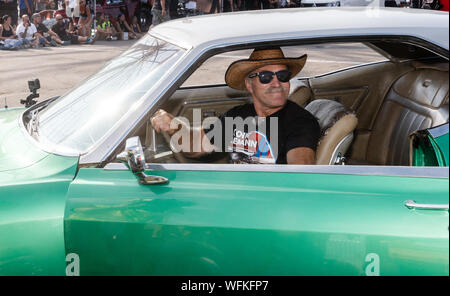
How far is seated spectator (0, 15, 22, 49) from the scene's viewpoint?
14.4 meters

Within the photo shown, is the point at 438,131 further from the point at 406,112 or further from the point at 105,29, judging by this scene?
the point at 105,29

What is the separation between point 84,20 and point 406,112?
15.5m

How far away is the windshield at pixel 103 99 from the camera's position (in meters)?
2.39

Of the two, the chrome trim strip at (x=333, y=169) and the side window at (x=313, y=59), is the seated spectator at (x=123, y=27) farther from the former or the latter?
the chrome trim strip at (x=333, y=169)

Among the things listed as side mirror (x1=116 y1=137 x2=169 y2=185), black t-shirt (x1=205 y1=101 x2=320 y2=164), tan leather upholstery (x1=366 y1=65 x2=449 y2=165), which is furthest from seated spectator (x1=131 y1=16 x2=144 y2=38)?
side mirror (x1=116 y1=137 x2=169 y2=185)

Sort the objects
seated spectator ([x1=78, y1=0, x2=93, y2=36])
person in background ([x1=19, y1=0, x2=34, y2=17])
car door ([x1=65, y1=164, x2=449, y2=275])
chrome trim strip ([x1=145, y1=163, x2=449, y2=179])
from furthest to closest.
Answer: seated spectator ([x1=78, y1=0, x2=93, y2=36])
person in background ([x1=19, y1=0, x2=34, y2=17])
chrome trim strip ([x1=145, y1=163, x2=449, y2=179])
car door ([x1=65, y1=164, x2=449, y2=275])

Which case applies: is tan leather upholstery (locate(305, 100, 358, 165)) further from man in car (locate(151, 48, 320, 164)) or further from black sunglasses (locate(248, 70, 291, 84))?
black sunglasses (locate(248, 70, 291, 84))

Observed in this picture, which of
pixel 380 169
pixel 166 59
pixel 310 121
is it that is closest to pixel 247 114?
pixel 310 121

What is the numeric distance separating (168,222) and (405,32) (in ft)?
4.08

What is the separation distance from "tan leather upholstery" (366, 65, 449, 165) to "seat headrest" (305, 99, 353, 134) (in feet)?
1.15

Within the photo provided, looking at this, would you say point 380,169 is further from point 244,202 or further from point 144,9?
point 144,9

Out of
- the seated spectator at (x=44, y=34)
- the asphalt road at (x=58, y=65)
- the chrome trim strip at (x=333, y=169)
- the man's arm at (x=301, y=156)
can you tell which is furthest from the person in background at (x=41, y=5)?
the chrome trim strip at (x=333, y=169)

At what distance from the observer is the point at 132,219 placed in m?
2.08

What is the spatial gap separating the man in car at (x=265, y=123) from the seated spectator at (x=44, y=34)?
44.5 ft
